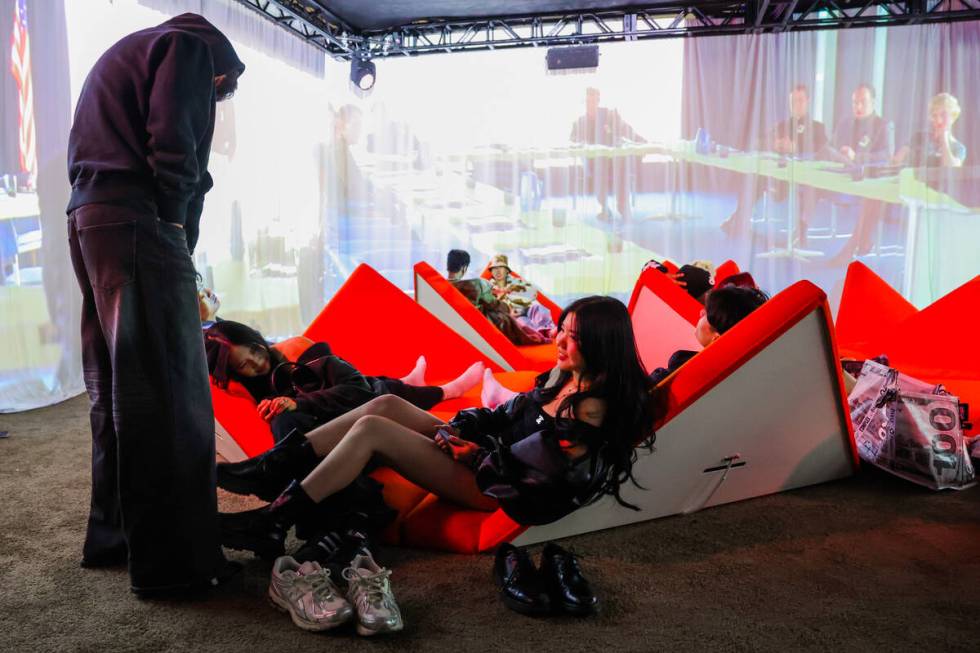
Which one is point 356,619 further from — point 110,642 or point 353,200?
point 353,200

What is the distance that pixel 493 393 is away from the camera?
3.11 meters

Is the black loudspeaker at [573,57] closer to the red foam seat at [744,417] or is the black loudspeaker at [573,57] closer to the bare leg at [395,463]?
the red foam seat at [744,417]

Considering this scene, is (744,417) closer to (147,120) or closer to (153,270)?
(153,270)

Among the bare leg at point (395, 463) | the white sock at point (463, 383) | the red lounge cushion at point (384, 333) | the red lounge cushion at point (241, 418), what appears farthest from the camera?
the red lounge cushion at point (384, 333)

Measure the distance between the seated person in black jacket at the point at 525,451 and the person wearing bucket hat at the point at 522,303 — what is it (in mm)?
2771

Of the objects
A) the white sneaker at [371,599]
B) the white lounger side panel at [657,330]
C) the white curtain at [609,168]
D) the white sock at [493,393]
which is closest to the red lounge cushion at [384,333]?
the white sock at [493,393]

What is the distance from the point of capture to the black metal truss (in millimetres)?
7570

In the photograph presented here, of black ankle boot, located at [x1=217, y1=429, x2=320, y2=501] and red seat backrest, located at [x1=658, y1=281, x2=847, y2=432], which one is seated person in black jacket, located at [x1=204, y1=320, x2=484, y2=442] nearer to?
black ankle boot, located at [x1=217, y1=429, x2=320, y2=501]

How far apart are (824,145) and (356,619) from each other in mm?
7534

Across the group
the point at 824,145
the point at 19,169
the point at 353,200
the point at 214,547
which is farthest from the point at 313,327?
the point at 824,145

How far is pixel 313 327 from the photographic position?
137 inches

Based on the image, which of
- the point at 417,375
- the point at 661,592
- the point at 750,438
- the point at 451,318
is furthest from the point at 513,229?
the point at 661,592

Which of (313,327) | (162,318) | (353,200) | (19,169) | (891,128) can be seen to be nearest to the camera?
(162,318)

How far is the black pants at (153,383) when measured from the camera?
6.15ft
